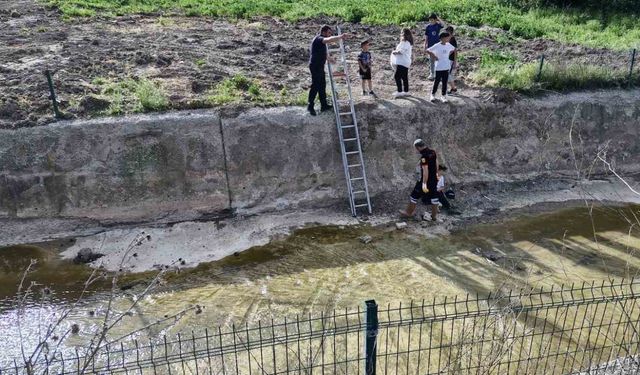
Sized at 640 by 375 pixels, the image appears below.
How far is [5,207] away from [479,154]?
948 centimetres

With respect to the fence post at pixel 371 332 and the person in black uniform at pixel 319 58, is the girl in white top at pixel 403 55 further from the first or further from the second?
the fence post at pixel 371 332

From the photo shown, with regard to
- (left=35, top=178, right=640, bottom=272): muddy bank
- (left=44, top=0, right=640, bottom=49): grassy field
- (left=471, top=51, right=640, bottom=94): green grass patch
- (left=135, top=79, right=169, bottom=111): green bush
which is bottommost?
(left=35, top=178, right=640, bottom=272): muddy bank

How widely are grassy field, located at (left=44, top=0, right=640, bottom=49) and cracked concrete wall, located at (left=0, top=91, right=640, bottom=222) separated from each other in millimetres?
5920

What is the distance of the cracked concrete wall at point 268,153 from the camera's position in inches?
434

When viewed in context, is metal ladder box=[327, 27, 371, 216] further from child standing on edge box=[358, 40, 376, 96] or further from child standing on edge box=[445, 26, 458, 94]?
child standing on edge box=[445, 26, 458, 94]

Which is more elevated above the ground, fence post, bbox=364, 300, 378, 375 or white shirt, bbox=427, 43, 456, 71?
white shirt, bbox=427, 43, 456, 71

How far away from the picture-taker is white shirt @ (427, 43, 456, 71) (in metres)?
11.8

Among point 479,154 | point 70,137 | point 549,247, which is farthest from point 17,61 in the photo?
point 549,247

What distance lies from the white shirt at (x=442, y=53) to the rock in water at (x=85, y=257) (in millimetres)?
7414

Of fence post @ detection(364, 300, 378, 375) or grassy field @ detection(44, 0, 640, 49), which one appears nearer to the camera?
fence post @ detection(364, 300, 378, 375)

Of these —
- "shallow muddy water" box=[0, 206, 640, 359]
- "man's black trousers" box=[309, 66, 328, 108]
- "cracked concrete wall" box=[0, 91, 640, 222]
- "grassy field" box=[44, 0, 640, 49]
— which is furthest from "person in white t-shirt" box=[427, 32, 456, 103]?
"grassy field" box=[44, 0, 640, 49]

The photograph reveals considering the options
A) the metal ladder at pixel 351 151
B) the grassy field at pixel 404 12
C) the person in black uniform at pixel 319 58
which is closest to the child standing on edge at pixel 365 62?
the metal ladder at pixel 351 151

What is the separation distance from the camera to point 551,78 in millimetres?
13453

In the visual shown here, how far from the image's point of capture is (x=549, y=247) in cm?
1048
